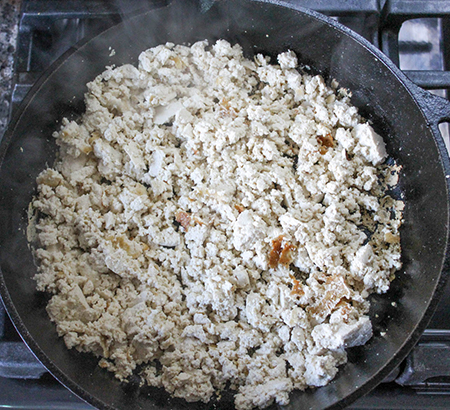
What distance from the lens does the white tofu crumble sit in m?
1.07

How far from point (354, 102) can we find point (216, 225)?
0.51 metres

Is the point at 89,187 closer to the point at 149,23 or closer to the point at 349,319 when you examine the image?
the point at 149,23

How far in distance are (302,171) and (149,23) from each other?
21.7 inches

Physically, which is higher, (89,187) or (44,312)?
(89,187)

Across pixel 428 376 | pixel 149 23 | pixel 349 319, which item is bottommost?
pixel 428 376

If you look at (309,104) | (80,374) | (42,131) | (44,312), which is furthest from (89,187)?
(309,104)

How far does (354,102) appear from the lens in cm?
126

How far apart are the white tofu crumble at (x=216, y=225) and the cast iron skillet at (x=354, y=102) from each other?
0.11 feet

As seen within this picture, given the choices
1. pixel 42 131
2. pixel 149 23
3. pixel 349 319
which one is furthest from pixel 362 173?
pixel 42 131

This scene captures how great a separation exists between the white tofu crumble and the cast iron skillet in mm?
34

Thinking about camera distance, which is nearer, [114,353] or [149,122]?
[114,353]

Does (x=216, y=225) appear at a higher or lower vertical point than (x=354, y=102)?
lower

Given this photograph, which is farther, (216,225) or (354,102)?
(354,102)

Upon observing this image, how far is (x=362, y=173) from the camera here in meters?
1.20
